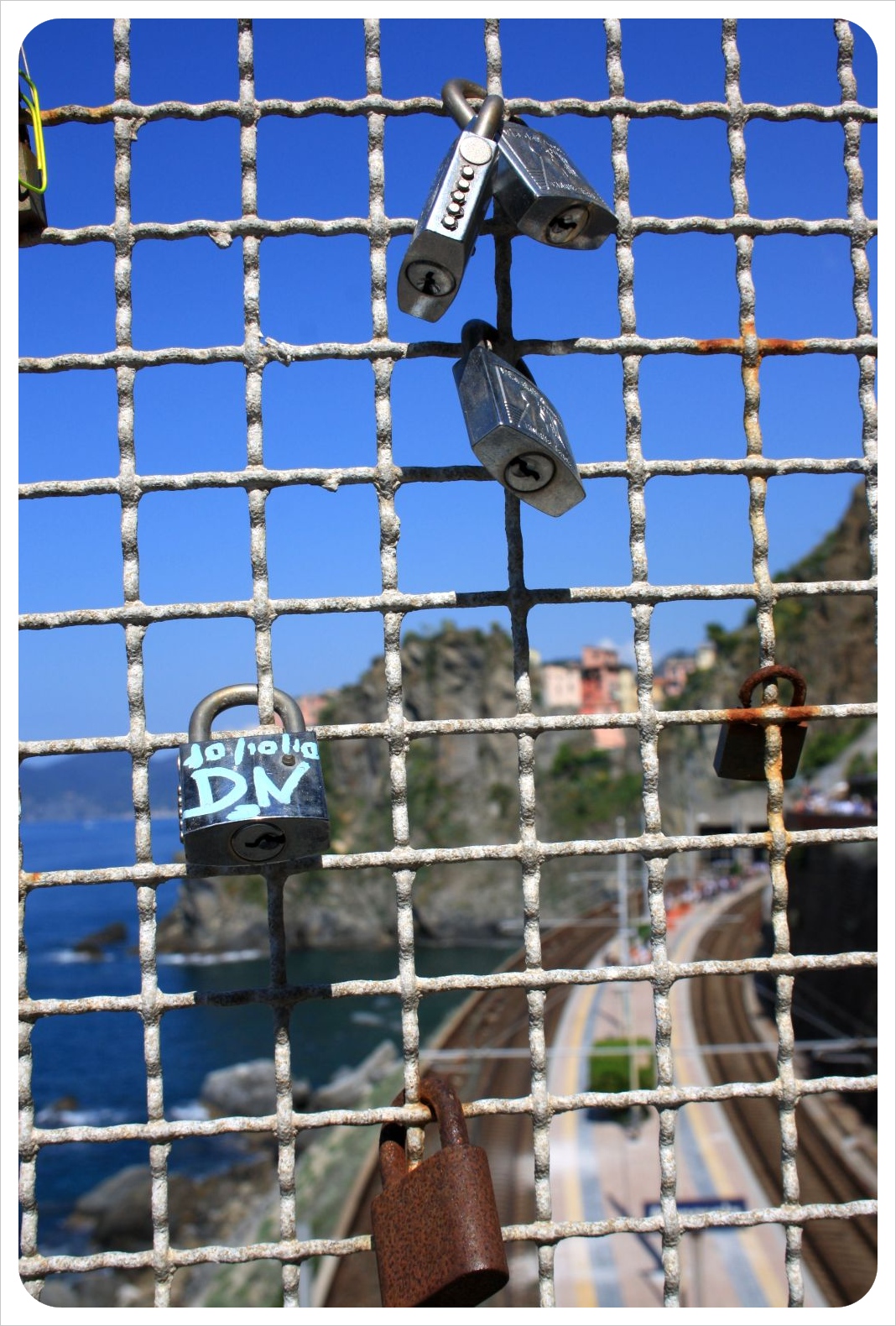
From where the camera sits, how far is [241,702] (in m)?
3.02

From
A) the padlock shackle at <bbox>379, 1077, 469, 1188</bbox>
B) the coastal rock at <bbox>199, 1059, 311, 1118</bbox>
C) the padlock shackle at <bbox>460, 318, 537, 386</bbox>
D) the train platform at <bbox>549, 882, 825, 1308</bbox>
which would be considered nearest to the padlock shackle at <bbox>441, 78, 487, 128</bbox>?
the padlock shackle at <bbox>460, 318, 537, 386</bbox>

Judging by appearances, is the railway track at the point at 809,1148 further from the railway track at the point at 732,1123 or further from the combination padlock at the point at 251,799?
the combination padlock at the point at 251,799

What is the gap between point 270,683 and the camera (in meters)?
3.02

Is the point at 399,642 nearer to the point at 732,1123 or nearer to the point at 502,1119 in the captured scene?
the point at 732,1123

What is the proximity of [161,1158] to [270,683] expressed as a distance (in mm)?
1390

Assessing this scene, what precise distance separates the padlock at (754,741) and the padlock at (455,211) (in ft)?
4.80

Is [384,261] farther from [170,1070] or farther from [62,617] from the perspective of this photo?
[170,1070]

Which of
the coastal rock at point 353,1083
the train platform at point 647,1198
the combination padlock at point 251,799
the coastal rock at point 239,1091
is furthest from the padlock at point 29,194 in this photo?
→ the coastal rock at point 239,1091

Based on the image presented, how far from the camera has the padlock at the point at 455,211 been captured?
272cm

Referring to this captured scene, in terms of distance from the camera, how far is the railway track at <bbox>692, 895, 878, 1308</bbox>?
21.6 m

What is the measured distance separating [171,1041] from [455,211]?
202 feet

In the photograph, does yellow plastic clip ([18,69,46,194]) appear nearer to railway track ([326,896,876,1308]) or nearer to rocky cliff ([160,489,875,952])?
railway track ([326,896,876,1308])

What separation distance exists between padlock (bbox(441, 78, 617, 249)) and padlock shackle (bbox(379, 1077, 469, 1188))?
7.80 ft

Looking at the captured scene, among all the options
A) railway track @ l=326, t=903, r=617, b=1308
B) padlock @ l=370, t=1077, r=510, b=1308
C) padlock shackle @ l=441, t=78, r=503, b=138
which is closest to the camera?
padlock @ l=370, t=1077, r=510, b=1308
